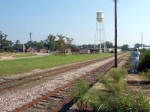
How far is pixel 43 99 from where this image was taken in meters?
8.94

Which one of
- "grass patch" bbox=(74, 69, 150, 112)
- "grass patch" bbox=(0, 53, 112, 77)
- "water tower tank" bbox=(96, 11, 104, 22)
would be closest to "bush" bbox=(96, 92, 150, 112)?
"grass patch" bbox=(74, 69, 150, 112)

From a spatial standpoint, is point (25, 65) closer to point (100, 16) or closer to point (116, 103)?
point (116, 103)

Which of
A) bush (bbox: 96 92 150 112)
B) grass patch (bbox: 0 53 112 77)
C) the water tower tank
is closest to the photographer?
bush (bbox: 96 92 150 112)

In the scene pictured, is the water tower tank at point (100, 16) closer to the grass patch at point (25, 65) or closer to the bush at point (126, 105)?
the grass patch at point (25, 65)

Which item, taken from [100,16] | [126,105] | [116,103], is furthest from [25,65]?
[100,16]

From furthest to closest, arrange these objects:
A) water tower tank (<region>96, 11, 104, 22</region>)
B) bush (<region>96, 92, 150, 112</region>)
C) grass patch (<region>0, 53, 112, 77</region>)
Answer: water tower tank (<region>96, 11, 104, 22</region>), grass patch (<region>0, 53, 112, 77</region>), bush (<region>96, 92, 150, 112</region>)

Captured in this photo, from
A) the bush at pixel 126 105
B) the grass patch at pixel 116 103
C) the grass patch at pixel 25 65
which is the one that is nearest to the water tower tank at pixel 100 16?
the grass patch at pixel 25 65

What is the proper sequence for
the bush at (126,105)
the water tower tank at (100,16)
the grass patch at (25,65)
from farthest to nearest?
1. the water tower tank at (100,16)
2. the grass patch at (25,65)
3. the bush at (126,105)

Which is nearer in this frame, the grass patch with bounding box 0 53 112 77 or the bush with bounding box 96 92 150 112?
the bush with bounding box 96 92 150 112

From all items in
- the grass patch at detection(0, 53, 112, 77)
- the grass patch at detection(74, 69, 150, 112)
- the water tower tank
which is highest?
the water tower tank

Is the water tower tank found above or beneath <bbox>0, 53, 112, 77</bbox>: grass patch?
above

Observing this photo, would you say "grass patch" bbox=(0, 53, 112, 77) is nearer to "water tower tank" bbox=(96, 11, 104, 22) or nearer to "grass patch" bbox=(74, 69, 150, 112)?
"grass patch" bbox=(74, 69, 150, 112)

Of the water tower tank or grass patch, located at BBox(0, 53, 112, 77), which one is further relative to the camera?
the water tower tank

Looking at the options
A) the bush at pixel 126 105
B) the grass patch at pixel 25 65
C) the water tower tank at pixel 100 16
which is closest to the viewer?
the bush at pixel 126 105
